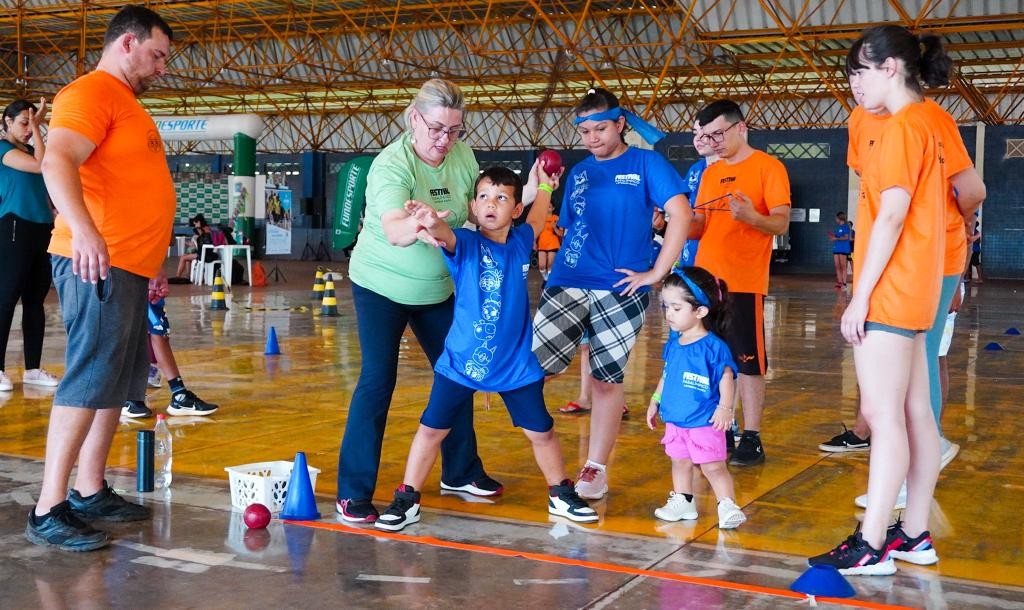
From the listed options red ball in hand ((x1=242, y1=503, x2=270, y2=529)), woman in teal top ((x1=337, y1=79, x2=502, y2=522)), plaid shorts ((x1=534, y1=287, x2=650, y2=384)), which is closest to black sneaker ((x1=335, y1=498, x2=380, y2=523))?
woman in teal top ((x1=337, y1=79, x2=502, y2=522))

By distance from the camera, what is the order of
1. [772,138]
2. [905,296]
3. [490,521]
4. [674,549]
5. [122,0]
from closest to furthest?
[905,296] → [674,549] → [490,521] → [122,0] → [772,138]

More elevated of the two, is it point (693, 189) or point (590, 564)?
point (693, 189)

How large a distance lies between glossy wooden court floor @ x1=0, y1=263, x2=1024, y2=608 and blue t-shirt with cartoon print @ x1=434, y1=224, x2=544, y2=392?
61 cm

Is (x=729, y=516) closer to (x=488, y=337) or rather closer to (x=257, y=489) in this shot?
(x=488, y=337)

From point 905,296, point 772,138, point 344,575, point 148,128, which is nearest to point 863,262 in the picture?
point 905,296

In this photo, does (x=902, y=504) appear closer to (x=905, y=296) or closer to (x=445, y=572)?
(x=905, y=296)

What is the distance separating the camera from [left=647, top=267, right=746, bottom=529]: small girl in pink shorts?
4516 mm

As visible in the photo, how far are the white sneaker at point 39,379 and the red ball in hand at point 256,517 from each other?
421 cm

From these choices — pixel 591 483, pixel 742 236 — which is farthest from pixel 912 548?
pixel 742 236

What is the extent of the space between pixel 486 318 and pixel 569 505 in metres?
0.86

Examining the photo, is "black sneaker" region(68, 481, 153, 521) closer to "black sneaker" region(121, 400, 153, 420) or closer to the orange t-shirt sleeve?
the orange t-shirt sleeve

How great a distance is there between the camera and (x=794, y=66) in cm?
3080

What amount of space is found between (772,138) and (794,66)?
3.77 metres

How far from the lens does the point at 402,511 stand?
4.32m
